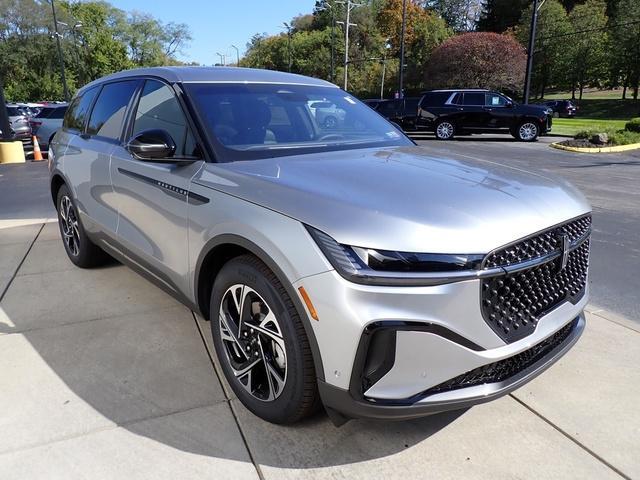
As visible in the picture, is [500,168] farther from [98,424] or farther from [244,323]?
[98,424]

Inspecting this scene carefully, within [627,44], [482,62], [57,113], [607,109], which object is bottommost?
[607,109]

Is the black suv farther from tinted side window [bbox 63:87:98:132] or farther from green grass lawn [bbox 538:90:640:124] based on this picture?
green grass lawn [bbox 538:90:640:124]

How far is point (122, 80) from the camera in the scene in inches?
164

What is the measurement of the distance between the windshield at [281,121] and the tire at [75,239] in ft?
7.18

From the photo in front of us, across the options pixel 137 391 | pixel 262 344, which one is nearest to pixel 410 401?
pixel 262 344

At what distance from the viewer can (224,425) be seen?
105 inches

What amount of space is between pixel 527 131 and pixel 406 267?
19572 mm

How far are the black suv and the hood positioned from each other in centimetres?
1815

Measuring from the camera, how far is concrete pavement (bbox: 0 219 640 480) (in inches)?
93.4

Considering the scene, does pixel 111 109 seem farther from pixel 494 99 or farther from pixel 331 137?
pixel 494 99

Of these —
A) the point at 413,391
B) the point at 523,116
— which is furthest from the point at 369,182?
the point at 523,116

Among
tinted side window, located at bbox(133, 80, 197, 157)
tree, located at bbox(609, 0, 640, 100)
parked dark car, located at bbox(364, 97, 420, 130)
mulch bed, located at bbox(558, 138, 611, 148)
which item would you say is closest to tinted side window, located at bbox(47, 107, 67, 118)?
parked dark car, located at bbox(364, 97, 420, 130)

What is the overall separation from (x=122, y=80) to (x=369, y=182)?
2668 millimetres

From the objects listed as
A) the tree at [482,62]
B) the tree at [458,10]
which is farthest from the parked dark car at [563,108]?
the tree at [458,10]
